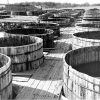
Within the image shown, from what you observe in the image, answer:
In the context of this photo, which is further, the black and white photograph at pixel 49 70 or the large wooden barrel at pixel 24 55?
the large wooden barrel at pixel 24 55

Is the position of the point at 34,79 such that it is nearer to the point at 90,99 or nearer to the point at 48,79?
the point at 48,79

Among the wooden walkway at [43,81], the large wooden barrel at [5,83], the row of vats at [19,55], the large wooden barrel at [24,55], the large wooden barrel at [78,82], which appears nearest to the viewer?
the large wooden barrel at [78,82]

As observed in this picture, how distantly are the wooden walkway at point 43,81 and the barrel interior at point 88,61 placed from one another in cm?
95

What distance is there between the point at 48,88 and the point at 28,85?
0.84m

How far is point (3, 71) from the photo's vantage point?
7625mm

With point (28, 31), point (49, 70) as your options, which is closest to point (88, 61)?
point (49, 70)

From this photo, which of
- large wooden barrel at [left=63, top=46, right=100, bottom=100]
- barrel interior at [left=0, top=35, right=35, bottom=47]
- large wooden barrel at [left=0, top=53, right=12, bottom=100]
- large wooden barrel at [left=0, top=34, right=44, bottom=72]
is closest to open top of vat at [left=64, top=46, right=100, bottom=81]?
large wooden barrel at [left=63, top=46, right=100, bottom=100]

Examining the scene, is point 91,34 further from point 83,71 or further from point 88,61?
point 83,71

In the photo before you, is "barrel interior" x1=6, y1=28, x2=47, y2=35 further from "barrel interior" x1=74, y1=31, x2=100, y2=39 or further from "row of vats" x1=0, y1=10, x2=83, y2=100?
"barrel interior" x1=74, y1=31, x2=100, y2=39

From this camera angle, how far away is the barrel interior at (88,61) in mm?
11016

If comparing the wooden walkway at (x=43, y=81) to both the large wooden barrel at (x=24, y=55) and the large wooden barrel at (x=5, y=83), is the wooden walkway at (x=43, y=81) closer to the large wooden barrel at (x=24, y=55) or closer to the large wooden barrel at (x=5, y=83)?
the large wooden barrel at (x=24, y=55)

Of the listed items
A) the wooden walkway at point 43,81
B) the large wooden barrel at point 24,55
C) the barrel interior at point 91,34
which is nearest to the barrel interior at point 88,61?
the wooden walkway at point 43,81

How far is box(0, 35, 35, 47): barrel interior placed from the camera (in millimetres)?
14961

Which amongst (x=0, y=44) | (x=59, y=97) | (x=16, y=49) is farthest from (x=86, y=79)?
(x=0, y=44)
